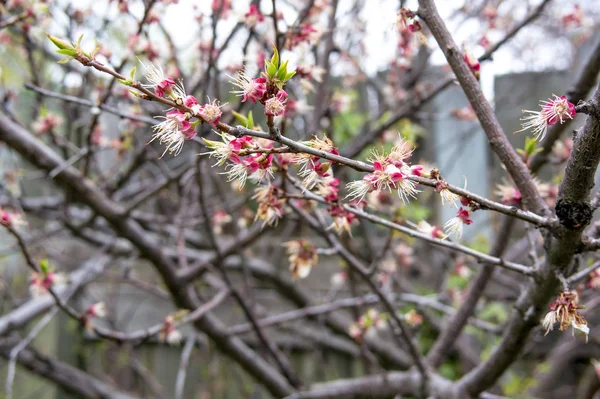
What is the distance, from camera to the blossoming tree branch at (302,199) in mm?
745

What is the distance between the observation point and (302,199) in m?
1.03

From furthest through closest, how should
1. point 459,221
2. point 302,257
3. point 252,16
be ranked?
point 252,16 → point 302,257 → point 459,221

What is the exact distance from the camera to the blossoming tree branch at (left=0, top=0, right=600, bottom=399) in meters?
0.75

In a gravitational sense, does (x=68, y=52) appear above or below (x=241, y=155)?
above

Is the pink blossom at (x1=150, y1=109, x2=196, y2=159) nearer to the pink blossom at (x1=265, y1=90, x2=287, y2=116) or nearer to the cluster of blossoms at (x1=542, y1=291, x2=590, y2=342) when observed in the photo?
the pink blossom at (x1=265, y1=90, x2=287, y2=116)

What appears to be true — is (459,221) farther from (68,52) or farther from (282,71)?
(68,52)

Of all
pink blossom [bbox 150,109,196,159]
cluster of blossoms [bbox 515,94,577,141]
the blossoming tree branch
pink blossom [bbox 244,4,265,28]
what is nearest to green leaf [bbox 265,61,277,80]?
the blossoming tree branch

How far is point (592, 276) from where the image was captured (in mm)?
1144

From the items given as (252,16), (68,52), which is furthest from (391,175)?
(252,16)

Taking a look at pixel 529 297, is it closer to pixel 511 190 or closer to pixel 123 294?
pixel 511 190

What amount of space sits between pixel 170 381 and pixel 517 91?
324cm

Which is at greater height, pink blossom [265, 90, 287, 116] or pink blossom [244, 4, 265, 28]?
pink blossom [244, 4, 265, 28]

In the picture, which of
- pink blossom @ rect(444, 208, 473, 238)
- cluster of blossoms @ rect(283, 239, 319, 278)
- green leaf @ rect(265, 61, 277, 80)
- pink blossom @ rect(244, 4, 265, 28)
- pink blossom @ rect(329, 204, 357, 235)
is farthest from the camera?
pink blossom @ rect(244, 4, 265, 28)

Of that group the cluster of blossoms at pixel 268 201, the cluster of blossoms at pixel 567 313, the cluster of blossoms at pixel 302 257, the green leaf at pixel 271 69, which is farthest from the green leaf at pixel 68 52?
the cluster of blossoms at pixel 567 313
